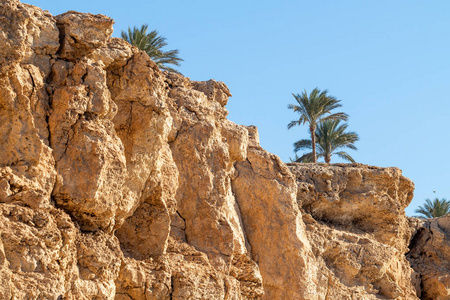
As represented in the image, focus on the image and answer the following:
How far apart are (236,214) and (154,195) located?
3.90 metres

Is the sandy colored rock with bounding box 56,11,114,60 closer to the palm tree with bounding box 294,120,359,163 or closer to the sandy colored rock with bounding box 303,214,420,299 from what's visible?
the sandy colored rock with bounding box 303,214,420,299

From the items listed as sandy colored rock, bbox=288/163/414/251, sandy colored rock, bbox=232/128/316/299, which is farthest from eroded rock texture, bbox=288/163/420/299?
sandy colored rock, bbox=232/128/316/299

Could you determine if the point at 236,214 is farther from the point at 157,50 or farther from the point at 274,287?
the point at 157,50

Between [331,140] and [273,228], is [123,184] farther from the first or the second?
[331,140]

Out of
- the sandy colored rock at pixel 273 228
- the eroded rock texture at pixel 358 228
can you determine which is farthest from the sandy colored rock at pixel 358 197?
the sandy colored rock at pixel 273 228

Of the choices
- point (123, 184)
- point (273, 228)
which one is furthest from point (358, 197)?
point (123, 184)

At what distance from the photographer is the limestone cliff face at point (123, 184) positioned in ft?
26.4

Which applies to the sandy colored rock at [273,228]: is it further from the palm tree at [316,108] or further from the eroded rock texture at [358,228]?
the palm tree at [316,108]

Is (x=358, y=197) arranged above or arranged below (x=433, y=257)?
above

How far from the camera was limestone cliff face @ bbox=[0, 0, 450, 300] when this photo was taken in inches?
317

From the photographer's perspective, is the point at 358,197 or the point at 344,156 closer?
the point at 358,197

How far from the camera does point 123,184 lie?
938cm

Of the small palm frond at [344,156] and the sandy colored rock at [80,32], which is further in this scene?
the small palm frond at [344,156]

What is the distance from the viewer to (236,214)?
1402 cm
